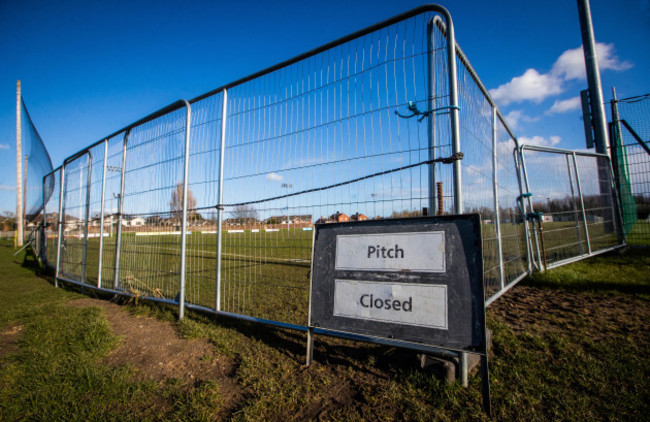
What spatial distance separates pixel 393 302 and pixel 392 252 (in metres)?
0.34

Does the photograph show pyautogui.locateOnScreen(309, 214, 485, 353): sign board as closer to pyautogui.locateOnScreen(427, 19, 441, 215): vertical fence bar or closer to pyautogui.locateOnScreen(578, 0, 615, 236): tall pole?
pyautogui.locateOnScreen(427, 19, 441, 215): vertical fence bar

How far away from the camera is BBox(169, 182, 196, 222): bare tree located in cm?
399

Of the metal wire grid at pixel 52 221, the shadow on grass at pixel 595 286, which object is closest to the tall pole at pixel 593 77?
the shadow on grass at pixel 595 286

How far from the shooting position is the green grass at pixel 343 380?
176cm

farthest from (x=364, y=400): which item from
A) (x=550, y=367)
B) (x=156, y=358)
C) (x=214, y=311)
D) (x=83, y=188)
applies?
(x=83, y=188)

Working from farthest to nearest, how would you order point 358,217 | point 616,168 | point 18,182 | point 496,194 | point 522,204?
point 18,182 < point 616,168 < point 522,204 < point 496,194 < point 358,217

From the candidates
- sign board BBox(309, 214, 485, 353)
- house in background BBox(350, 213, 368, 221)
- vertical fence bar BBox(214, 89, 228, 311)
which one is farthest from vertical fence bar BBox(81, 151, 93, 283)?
house in background BBox(350, 213, 368, 221)

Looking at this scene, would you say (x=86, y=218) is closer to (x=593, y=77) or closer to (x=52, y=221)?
(x=52, y=221)

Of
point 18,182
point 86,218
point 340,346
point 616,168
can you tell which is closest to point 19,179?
point 18,182

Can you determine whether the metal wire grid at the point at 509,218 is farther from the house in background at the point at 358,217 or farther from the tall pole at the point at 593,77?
the tall pole at the point at 593,77

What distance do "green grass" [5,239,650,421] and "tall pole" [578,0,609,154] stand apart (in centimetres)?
554

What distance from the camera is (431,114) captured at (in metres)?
2.30

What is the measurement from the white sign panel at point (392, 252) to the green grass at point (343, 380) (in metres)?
0.78

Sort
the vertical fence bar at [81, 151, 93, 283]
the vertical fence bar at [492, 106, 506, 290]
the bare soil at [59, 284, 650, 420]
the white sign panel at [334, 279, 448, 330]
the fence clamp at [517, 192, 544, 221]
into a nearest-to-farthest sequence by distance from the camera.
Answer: the white sign panel at [334, 279, 448, 330], the bare soil at [59, 284, 650, 420], the vertical fence bar at [492, 106, 506, 290], the fence clamp at [517, 192, 544, 221], the vertical fence bar at [81, 151, 93, 283]
